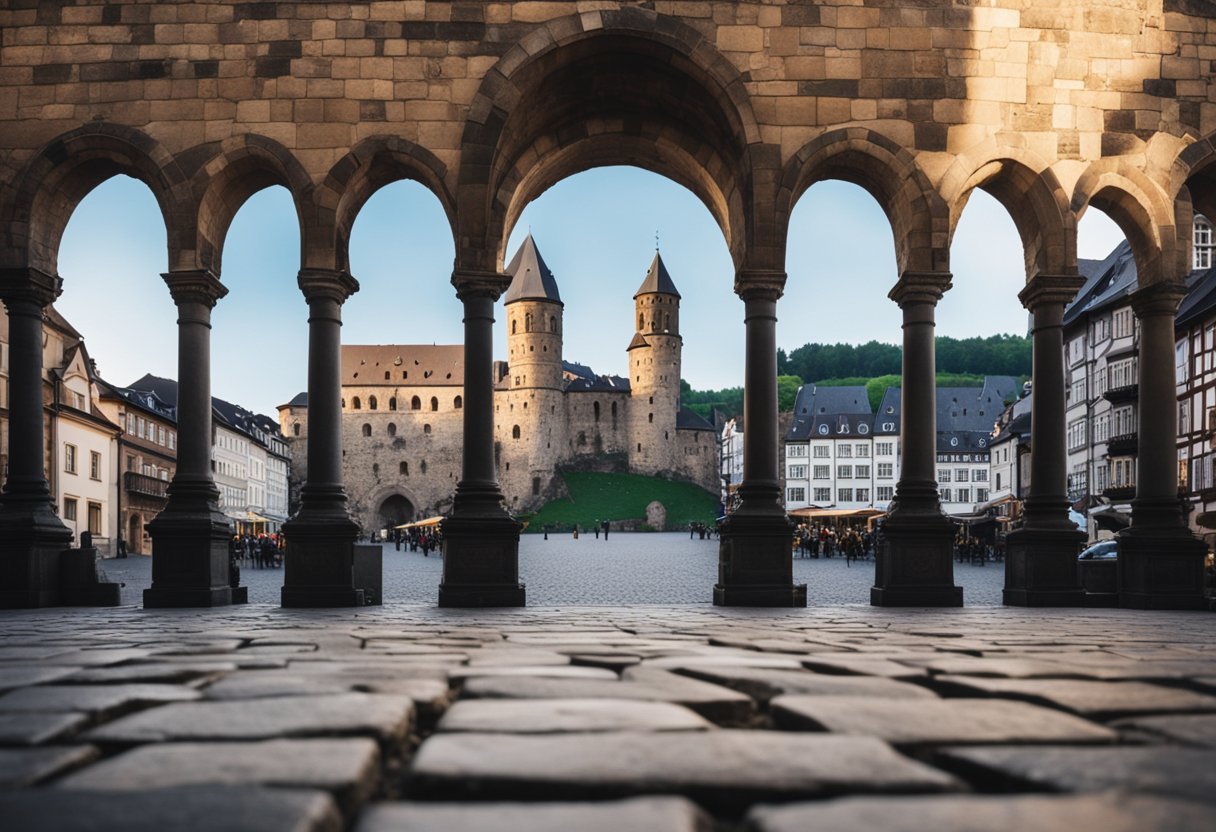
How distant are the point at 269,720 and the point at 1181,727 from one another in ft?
8.60

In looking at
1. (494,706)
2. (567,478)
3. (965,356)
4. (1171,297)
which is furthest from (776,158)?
(965,356)

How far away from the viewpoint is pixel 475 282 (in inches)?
502

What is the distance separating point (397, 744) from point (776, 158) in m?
10.9

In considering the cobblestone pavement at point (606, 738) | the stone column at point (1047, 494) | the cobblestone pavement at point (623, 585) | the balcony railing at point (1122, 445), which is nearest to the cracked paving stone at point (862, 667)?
the cobblestone pavement at point (606, 738)

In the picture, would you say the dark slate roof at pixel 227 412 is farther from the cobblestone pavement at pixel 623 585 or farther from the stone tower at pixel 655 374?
the cobblestone pavement at pixel 623 585

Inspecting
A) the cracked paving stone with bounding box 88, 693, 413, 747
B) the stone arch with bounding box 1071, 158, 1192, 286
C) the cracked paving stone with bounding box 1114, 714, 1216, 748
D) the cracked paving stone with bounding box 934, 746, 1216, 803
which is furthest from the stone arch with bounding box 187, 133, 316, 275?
the cracked paving stone with bounding box 934, 746, 1216, 803

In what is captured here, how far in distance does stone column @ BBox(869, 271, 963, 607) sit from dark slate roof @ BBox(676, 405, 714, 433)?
100247 millimetres

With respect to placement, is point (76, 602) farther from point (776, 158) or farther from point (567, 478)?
point (567, 478)

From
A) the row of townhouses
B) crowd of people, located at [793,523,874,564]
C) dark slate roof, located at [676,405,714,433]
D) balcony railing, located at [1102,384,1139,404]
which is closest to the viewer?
the row of townhouses

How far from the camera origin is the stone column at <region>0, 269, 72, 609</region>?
1250 cm

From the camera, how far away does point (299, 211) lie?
42.2 ft

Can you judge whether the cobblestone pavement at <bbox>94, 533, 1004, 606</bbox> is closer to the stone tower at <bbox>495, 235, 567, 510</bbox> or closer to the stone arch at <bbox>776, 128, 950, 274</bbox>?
the stone arch at <bbox>776, 128, 950, 274</bbox>

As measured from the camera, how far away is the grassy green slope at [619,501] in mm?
101062

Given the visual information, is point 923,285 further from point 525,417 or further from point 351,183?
point 525,417
